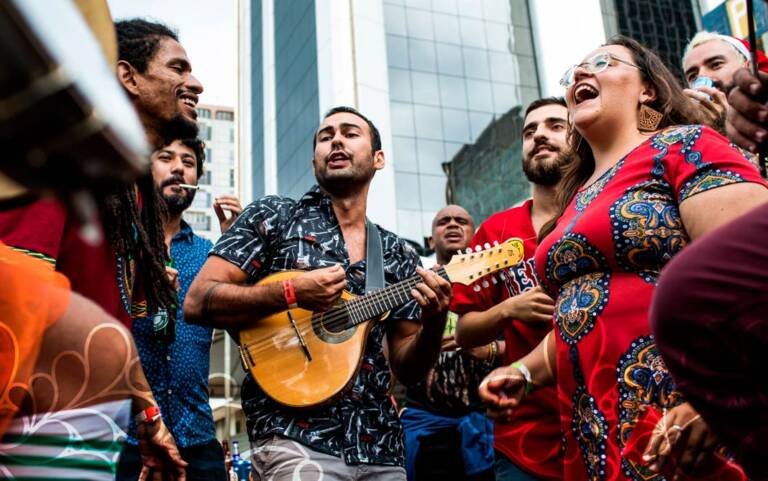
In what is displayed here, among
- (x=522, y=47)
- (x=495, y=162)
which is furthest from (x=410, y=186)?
(x=522, y=47)

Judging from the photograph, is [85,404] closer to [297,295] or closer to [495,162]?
[297,295]

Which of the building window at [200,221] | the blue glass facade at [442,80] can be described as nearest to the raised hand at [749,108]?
the blue glass facade at [442,80]

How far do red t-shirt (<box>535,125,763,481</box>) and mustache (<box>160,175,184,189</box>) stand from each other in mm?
2961

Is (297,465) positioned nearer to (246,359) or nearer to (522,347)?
(246,359)

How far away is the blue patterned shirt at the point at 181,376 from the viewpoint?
3.35 m

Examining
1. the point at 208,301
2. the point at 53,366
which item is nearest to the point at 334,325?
the point at 208,301

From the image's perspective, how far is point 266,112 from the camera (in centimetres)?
3572

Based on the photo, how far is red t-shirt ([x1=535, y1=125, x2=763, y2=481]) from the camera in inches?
75.7

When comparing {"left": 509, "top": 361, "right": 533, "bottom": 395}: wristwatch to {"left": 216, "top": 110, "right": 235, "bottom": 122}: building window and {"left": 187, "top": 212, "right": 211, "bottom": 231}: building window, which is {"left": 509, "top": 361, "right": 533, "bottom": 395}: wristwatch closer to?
{"left": 187, "top": 212, "right": 211, "bottom": 231}: building window

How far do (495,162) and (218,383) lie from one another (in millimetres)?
12273

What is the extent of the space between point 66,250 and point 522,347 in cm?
210

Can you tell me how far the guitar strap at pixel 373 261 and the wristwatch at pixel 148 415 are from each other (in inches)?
55.2

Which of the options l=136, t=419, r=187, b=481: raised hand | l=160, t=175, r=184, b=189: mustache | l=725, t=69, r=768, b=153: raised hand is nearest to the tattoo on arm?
l=136, t=419, r=187, b=481: raised hand

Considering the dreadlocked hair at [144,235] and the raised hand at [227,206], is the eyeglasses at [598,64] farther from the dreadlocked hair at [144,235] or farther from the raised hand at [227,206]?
the raised hand at [227,206]
